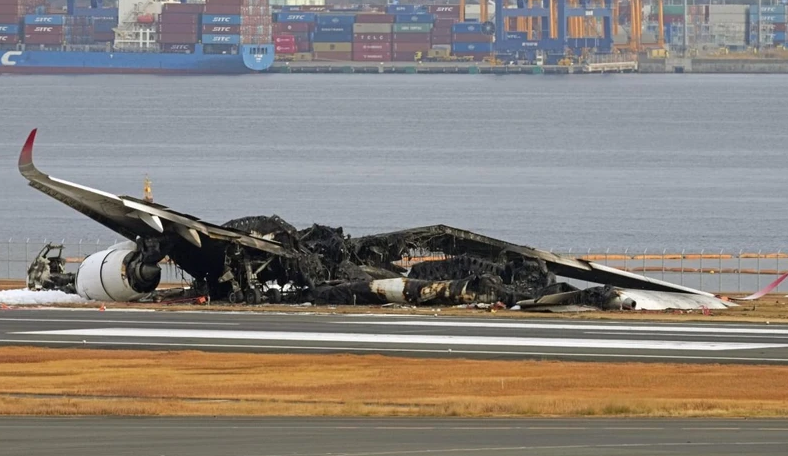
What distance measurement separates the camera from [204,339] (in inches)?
1895

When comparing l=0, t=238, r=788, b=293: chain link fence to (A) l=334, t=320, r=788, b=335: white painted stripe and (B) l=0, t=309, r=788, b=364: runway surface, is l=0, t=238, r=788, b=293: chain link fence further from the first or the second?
(A) l=334, t=320, r=788, b=335: white painted stripe

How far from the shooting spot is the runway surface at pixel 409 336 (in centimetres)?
4425

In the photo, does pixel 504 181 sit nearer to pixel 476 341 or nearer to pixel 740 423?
pixel 476 341

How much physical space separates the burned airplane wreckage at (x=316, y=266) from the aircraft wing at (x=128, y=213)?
0.05 metres

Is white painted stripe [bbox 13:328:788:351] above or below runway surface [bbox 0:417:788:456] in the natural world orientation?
below

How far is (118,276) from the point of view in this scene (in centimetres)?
5969

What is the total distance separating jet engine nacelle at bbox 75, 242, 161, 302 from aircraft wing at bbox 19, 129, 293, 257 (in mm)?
1100

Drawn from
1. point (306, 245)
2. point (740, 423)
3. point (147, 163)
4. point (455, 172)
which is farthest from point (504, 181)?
point (740, 423)

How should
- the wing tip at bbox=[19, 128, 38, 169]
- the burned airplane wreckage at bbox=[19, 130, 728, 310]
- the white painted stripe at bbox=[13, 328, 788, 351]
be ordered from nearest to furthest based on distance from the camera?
the white painted stripe at bbox=[13, 328, 788, 351] → the burned airplane wreckage at bbox=[19, 130, 728, 310] → the wing tip at bbox=[19, 128, 38, 169]

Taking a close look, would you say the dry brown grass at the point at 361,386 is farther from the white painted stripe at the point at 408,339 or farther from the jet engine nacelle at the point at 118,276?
the jet engine nacelle at the point at 118,276

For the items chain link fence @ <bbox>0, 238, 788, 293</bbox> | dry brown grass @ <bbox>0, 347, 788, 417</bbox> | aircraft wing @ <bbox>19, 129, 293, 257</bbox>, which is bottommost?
chain link fence @ <bbox>0, 238, 788, 293</bbox>

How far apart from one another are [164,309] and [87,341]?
11033 millimetres

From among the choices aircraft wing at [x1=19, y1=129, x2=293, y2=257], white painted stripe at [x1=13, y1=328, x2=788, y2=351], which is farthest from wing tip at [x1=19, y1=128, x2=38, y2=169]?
white painted stripe at [x1=13, y1=328, x2=788, y2=351]

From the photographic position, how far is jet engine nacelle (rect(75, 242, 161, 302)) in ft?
194
